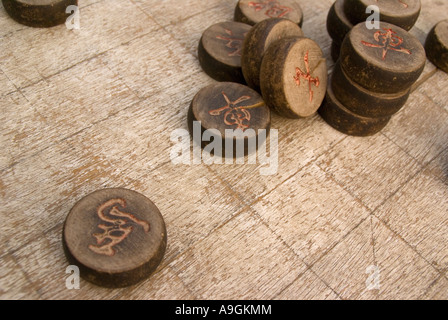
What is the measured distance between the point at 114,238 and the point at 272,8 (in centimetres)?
269

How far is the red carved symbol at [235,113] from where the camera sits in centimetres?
318

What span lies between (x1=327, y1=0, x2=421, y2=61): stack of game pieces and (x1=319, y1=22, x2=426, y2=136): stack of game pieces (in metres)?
0.21

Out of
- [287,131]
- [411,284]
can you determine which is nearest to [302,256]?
[411,284]

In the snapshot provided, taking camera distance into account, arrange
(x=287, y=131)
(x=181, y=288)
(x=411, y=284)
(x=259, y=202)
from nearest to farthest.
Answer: (x=181, y=288), (x=411, y=284), (x=259, y=202), (x=287, y=131)

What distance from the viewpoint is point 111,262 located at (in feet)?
7.97

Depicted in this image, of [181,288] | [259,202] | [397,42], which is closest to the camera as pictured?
[181,288]

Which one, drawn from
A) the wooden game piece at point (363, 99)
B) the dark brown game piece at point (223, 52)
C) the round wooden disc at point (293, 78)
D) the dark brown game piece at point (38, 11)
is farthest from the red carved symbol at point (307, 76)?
the dark brown game piece at point (38, 11)

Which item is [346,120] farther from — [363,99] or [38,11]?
[38,11]

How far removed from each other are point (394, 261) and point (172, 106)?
78.6 inches

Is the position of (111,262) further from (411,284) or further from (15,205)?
(411,284)

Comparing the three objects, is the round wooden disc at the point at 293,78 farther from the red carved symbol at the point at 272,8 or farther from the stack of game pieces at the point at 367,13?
the red carved symbol at the point at 272,8

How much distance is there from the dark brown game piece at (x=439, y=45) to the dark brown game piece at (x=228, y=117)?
1.98 metres

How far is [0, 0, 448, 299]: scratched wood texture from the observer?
2.72m

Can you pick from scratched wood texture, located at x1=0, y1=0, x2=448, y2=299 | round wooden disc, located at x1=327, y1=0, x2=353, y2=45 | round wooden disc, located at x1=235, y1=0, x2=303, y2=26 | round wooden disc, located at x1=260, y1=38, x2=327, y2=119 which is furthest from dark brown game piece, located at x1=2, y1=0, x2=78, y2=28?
round wooden disc, located at x1=327, y1=0, x2=353, y2=45
